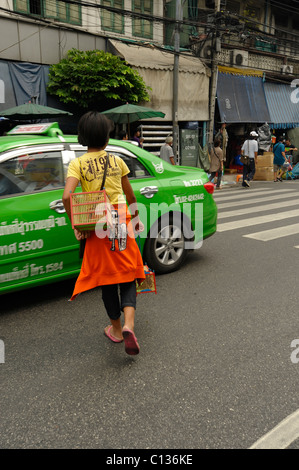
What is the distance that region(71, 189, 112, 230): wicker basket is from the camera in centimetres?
282

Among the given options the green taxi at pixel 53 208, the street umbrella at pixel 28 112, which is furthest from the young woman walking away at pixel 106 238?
the street umbrella at pixel 28 112

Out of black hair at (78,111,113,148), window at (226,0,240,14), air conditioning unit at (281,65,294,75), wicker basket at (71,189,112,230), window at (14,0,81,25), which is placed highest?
window at (226,0,240,14)

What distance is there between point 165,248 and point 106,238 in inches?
81.9

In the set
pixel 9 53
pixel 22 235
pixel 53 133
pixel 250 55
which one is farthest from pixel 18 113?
pixel 250 55

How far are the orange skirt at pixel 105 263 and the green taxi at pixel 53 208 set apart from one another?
104 cm

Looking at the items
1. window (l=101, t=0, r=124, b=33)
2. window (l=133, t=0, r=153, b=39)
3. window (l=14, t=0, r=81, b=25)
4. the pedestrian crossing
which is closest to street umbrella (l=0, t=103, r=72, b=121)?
window (l=14, t=0, r=81, b=25)

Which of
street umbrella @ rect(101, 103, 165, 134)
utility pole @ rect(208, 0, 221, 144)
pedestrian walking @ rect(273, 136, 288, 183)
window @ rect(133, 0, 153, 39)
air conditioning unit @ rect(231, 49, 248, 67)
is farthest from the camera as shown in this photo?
air conditioning unit @ rect(231, 49, 248, 67)

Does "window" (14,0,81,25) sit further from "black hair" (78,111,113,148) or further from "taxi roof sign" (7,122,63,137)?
"black hair" (78,111,113,148)

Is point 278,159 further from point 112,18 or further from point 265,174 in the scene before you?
point 112,18

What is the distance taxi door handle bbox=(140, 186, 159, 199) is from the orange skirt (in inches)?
64.1

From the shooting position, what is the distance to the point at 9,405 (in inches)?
101

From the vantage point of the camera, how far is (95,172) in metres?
2.90

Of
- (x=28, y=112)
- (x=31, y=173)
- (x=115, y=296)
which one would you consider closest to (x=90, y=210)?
(x=115, y=296)
